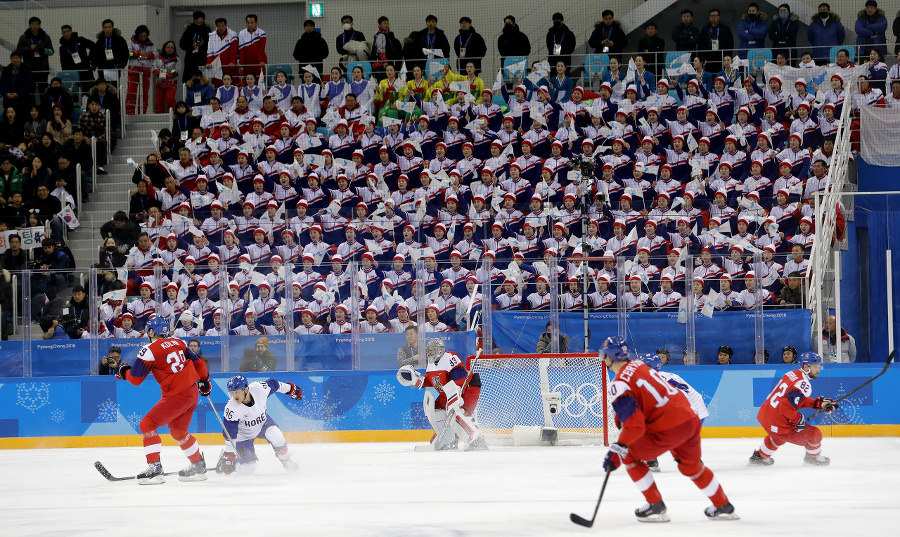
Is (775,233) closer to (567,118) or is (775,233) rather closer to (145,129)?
(567,118)

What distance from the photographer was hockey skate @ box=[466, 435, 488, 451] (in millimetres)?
11875

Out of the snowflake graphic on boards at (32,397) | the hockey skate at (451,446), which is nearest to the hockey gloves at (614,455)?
the hockey skate at (451,446)

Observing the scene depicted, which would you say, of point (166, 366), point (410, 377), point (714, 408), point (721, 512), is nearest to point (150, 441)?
point (166, 366)

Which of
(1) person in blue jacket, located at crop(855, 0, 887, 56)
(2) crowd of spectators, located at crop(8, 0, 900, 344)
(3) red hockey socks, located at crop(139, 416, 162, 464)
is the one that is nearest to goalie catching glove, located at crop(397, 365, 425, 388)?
(2) crowd of spectators, located at crop(8, 0, 900, 344)

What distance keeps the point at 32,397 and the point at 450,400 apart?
532 centimetres

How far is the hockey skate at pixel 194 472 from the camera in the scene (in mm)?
9570

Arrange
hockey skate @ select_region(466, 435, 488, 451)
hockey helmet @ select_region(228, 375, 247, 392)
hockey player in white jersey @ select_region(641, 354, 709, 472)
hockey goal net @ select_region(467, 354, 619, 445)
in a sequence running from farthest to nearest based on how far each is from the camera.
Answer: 1. hockey goal net @ select_region(467, 354, 619, 445)
2. hockey skate @ select_region(466, 435, 488, 451)
3. hockey helmet @ select_region(228, 375, 247, 392)
4. hockey player in white jersey @ select_region(641, 354, 709, 472)

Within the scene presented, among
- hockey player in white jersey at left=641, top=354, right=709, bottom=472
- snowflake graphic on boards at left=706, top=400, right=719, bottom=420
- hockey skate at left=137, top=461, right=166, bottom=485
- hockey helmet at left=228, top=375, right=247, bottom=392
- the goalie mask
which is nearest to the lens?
hockey player in white jersey at left=641, top=354, right=709, bottom=472

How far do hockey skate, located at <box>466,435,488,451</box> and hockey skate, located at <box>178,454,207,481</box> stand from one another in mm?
3242

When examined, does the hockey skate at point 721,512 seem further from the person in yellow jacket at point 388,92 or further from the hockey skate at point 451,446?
the person in yellow jacket at point 388,92

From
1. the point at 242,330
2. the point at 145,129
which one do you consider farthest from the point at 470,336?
the point at 145,129

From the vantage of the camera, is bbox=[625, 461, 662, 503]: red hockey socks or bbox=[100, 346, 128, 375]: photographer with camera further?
bbox=[100, 346, 128, 375]: photographer with camera

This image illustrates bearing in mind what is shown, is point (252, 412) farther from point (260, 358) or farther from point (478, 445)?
point (260, 358)

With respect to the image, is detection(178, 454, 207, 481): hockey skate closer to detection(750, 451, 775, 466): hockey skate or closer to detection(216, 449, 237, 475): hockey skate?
detection(216, 449, 237, 475): hockey skate
